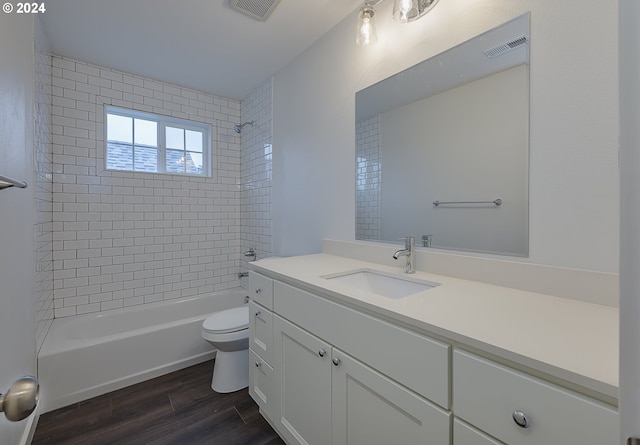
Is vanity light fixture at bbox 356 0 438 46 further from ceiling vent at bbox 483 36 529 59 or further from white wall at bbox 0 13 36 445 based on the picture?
white wall at bbox 0 13 36 445

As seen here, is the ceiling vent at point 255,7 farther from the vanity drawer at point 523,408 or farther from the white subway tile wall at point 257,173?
the vanity drawer at point 523,408

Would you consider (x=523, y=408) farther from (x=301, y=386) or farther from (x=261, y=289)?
(x=261, y=289)

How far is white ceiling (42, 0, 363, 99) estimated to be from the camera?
175cm

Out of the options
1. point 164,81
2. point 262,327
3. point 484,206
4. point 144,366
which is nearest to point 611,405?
point 484,206

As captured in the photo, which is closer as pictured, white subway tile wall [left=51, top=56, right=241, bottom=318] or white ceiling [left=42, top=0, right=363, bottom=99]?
white ceiling [left=42, top=0, right=363, bottom=99]

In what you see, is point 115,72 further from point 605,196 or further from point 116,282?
point 605,196

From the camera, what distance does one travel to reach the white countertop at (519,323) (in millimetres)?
573

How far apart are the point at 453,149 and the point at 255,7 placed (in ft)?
4.83

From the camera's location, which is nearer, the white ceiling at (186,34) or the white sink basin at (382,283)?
the white sink basin at (382,283)

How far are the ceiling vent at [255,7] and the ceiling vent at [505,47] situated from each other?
1243 mm

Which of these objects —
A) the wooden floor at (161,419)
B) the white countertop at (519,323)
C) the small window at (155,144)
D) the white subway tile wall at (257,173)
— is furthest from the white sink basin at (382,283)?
the small window at (155,144)

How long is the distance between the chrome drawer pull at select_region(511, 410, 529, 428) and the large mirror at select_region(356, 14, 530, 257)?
2.22 ft

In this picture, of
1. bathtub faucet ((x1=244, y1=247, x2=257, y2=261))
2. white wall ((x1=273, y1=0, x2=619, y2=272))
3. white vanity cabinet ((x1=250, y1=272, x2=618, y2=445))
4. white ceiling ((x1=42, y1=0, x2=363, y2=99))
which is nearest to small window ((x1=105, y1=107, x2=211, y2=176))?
white ceiling ((x1=42, y1=0, x2=363, y2=99))

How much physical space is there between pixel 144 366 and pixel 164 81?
2.53 meters
